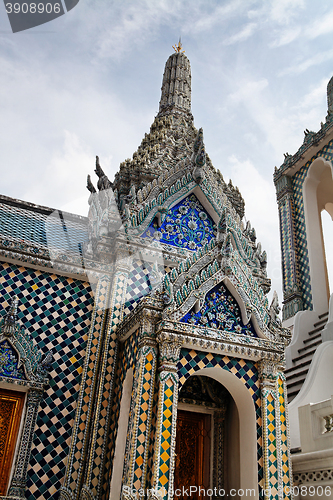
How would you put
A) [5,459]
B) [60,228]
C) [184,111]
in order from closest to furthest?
[5,459] → [60,228] → [184,111]

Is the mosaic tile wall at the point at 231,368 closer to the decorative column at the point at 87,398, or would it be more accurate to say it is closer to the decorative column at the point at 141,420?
the decorative column at the point at 141,420

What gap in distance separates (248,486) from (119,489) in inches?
70.9

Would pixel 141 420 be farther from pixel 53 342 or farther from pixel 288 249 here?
pixel 288 249

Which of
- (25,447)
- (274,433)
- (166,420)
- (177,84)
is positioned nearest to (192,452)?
(274,433)

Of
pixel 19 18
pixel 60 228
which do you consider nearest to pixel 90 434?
pixel 60 228

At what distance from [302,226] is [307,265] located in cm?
163

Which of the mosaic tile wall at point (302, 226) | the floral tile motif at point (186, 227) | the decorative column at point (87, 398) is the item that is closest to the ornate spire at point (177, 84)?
the floral tile motif at point (186, 227)

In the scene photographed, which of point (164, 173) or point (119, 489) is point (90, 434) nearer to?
point (119, 489)

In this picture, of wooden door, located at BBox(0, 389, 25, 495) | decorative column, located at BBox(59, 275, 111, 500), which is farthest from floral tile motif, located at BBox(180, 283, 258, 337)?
wooden door, located at BBox(0, 389, 25, 495)

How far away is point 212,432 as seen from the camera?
307 inches

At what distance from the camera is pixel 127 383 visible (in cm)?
713

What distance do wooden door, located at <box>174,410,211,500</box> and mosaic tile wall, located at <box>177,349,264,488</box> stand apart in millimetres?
1504

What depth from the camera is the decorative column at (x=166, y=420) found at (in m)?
5.72

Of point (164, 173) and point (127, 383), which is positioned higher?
point (164, 173)
